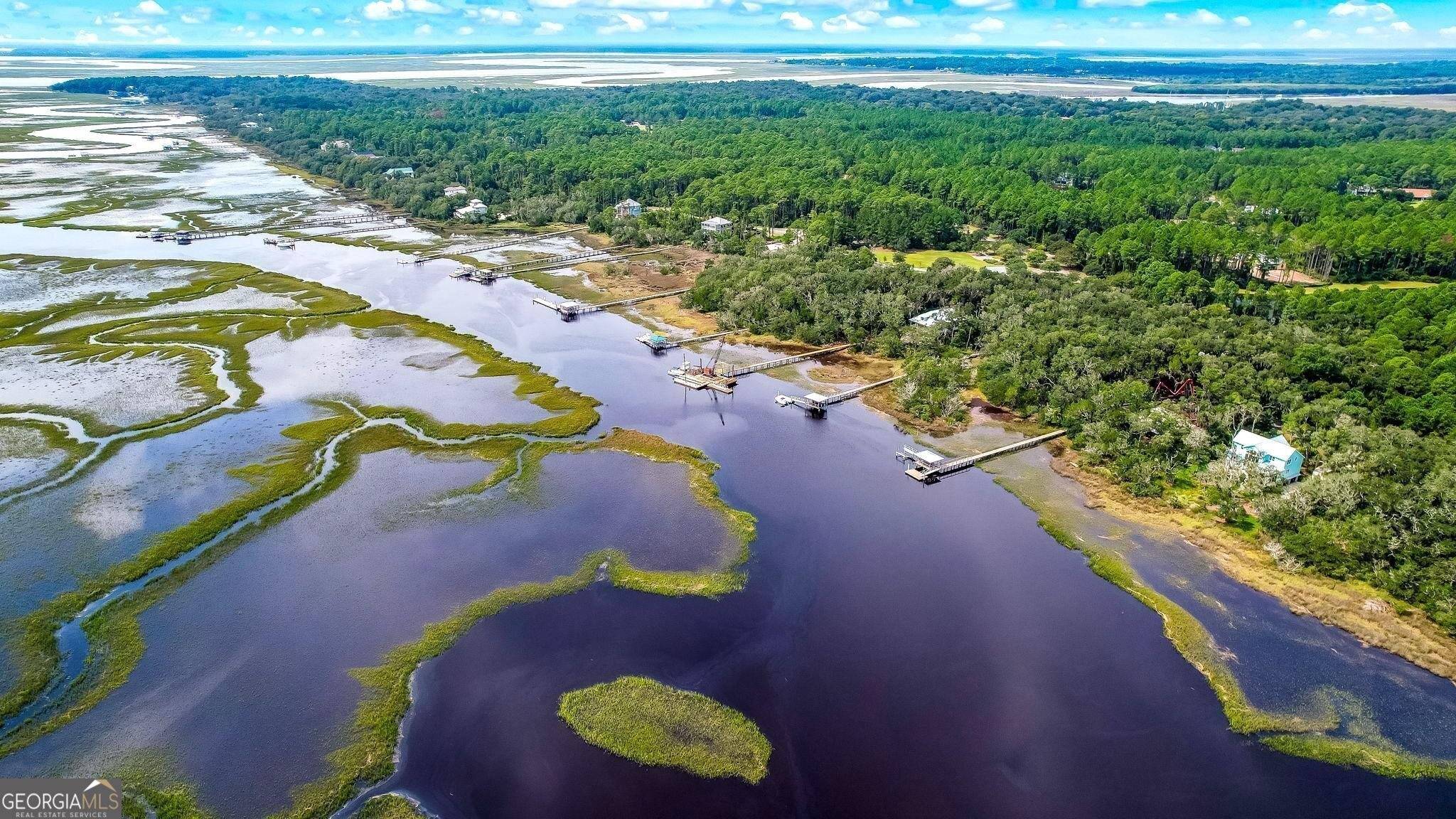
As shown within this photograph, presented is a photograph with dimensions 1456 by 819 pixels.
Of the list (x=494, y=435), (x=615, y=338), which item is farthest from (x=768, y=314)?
(x=494, y=435)

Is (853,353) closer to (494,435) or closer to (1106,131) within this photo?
(494,435)

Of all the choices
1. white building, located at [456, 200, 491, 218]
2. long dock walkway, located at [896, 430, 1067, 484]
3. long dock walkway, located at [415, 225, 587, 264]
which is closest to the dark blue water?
long dock walkway, located at [896, 430, 1067, 484]

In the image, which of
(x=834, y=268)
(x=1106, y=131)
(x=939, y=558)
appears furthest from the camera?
(x=1106, y=131)

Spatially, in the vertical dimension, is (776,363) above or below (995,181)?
below

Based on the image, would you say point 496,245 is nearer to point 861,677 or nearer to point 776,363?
point 776,363

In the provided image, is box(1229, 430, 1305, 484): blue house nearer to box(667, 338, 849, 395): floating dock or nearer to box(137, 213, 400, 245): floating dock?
box(667, 338, 849, 395): floating dock

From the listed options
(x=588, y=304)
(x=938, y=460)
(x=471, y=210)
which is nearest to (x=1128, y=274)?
(x=938, y=460)

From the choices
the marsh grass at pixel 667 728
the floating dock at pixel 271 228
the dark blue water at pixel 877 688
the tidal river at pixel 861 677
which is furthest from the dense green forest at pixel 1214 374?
the floating dock at pixel 271 228

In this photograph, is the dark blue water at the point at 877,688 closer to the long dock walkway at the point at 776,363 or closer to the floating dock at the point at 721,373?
the floating dock at the point at 721,373
